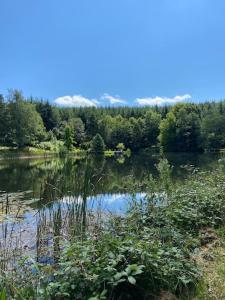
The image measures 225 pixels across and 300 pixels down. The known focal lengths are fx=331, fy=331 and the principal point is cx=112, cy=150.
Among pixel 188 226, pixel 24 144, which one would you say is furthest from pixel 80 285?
pixel 24 144

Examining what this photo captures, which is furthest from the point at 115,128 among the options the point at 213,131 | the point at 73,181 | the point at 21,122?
the point at 73,181

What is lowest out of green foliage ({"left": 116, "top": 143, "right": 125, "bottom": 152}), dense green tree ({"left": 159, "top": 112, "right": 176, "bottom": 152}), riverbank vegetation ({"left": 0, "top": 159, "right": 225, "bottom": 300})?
riverbank vegetation ({"left": 0, "top": 159, "right": 225, "bottom": 300})

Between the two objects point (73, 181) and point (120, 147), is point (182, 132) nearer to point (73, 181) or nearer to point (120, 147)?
point (120, 147)

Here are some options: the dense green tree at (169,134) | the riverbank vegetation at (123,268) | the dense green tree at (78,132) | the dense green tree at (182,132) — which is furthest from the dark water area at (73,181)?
the dense green tree at (169,134)

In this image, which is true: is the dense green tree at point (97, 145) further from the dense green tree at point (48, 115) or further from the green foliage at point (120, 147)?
the dense green tree at point (48, 115)

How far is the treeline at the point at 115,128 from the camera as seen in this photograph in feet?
182

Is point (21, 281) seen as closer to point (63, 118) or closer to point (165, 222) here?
point (165, 222)

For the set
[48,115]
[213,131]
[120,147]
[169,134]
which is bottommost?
[120,147]

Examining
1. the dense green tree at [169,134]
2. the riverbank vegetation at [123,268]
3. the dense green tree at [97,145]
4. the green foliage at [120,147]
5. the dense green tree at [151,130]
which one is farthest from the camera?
the dense green tree at [151,130]

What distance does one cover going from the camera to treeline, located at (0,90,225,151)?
182ft

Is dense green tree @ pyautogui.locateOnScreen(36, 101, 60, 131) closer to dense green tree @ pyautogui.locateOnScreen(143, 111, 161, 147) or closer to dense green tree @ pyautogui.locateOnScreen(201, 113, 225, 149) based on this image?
dense green tree @ pyautogui.locateOnScreen(143, 111, 161, 147)

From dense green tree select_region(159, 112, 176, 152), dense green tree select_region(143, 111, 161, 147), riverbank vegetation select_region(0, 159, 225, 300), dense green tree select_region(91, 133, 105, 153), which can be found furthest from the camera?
Result: dense green tree select_region(143, 111, 161, 147)

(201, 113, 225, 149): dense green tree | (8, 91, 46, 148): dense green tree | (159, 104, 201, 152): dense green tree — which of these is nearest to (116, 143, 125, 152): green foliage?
(159, 104, 201, 152): dense green tree

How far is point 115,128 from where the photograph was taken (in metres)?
76.6
